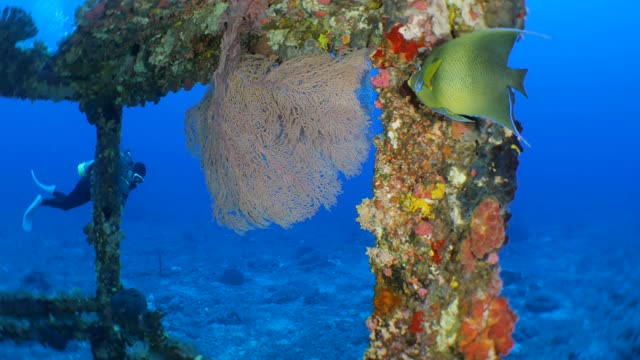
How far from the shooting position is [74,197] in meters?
8.90

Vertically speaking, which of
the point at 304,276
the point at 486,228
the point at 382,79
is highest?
the point at 304,276

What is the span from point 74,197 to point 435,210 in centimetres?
848

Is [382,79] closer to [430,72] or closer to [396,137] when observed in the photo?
[396,137]

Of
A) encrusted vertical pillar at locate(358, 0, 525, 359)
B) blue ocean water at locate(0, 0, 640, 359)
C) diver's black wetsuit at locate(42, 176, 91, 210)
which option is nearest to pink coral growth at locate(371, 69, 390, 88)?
encrusted vertical pillar at locate(358, 0, 525, 359)

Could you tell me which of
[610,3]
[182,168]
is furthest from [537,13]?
[182,168]

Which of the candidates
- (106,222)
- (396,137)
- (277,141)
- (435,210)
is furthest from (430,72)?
(106,222)

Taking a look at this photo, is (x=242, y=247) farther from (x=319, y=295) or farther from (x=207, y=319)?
(x=207, y=319)

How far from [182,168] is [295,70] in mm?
103075

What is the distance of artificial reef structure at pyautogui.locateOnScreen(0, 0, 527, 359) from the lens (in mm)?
2295

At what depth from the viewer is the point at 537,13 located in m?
99.6

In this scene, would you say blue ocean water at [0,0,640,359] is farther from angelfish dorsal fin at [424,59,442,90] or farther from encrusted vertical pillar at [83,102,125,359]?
angelfish dorsal fin at [424,59,442,90]

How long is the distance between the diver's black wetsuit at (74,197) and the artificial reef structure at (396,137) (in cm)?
529

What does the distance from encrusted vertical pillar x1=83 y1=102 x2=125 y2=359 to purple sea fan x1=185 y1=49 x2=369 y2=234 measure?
1.14 metres

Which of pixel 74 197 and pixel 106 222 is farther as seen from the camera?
pixel 74 197
